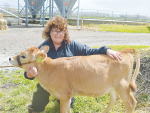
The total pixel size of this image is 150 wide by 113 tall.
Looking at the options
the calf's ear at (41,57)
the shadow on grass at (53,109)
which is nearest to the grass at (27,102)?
the shadow on grass at (53,109)

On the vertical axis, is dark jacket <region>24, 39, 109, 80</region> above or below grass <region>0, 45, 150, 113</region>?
above

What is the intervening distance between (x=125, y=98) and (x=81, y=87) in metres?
0.96

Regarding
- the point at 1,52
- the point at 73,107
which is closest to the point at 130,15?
the point at 1,52

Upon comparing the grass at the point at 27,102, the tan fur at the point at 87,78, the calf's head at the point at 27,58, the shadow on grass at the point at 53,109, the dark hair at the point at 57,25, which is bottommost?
the shadow on grass at the point at 53,109

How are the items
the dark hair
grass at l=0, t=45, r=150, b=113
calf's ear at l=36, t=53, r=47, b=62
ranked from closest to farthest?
calf's ear at l=36, t=53, r=47, b=62 → the dark hair → grass at l=0, t=45, r=150, b=113

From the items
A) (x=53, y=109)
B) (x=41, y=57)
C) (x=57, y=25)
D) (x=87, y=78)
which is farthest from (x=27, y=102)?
(x=57, y=25)

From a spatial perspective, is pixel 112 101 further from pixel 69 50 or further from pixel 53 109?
pixel 69 50

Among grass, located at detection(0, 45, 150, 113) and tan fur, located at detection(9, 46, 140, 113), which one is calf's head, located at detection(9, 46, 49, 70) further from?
grass, located at detection(0, 45, 150, 113)

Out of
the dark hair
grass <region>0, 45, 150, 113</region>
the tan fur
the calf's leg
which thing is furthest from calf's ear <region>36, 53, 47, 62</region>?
the calf's leg

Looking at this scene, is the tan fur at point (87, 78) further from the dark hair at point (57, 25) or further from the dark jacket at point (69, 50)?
the dark hair at point (57, 25)

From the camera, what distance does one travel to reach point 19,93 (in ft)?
14.9

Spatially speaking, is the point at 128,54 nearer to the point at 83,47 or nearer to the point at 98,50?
the point at 98,50

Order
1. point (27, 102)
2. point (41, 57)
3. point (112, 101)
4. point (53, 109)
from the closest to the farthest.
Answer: point (41, 57) < point (112, 101) < point (53, 109) < point (27, 102)

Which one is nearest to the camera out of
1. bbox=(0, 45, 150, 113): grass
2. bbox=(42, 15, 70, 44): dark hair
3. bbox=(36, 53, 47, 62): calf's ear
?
bbox=(36, 53, 47, 62): calf's ear
